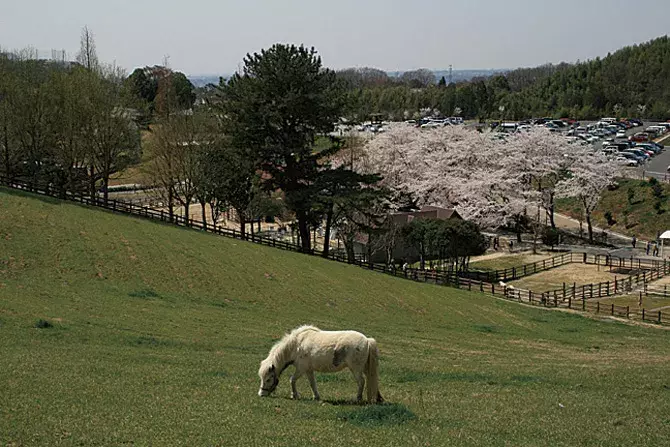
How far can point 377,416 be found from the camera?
1145 centimetres

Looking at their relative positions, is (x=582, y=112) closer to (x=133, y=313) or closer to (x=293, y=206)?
(x=293, y=206)

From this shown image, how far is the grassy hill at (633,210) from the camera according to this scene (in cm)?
6850

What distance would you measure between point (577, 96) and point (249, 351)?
165 meters

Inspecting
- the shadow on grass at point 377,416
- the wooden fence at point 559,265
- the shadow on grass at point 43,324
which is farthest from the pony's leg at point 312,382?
the wooden fence at point 559,265

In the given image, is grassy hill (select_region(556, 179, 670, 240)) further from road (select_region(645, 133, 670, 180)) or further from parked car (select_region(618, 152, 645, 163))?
parked car (select_region(618, 152, 645, 163))

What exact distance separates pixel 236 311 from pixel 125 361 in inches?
433

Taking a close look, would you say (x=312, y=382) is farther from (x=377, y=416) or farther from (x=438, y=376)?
(x=438, y=376)

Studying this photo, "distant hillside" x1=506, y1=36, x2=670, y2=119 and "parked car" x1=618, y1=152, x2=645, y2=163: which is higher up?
"distant hillside" x1=506, y1=36, x2=670, y2=119

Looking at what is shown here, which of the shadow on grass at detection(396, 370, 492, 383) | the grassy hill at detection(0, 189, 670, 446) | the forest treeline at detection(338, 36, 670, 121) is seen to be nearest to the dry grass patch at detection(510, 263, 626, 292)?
the grassy hill at detection(0, 189, 670, 446)

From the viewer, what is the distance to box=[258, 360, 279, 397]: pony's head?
13.0 metres

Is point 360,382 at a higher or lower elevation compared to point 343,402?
higher

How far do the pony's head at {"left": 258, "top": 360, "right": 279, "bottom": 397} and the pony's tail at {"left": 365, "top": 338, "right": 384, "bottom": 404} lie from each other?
190cm

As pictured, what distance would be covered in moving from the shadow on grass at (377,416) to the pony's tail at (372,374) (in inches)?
20.3

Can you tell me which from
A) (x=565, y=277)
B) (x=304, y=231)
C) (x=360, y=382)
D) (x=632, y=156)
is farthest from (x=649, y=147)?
(x=360, y=382)
